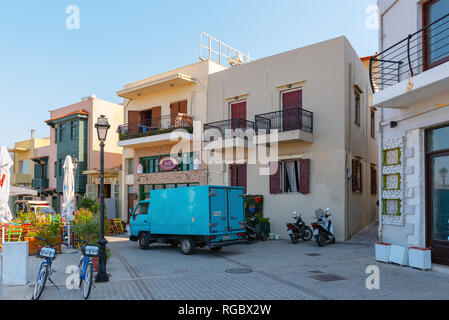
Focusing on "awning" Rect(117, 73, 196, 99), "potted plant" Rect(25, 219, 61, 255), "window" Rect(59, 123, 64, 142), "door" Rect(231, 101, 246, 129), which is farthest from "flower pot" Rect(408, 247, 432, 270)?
"window" Rect(59, 123, 64, 142)

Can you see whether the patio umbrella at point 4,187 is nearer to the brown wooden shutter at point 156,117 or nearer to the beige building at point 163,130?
the beige building at point 163,130

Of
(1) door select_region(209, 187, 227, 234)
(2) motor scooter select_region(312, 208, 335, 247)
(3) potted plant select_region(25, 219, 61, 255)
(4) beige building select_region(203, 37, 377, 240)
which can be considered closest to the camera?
(3) potted plant select_region(25, 219, 61, 255)

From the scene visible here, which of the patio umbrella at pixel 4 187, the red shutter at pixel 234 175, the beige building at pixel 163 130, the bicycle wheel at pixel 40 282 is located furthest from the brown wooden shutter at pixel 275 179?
the bicycle wheel at pixel 40 282

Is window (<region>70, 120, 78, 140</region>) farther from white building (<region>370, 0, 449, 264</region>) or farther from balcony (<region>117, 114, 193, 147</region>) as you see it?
white building (<region>370, 0, 449, 264</region>)

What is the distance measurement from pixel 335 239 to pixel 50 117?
28395 millimetres

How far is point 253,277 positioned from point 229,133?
412 inches

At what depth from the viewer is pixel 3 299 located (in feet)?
22.7

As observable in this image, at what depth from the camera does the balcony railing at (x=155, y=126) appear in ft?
67.8

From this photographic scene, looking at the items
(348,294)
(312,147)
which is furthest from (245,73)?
(348,294)

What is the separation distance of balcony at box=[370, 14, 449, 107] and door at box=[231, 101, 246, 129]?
323 inches

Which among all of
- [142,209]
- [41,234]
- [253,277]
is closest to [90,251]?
[253,277]

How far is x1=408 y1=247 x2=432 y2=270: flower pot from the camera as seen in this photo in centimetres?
908

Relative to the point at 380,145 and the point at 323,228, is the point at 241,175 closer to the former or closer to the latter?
the point at 323,228

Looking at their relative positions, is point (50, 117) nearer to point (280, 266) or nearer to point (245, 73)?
point (245, 73)
